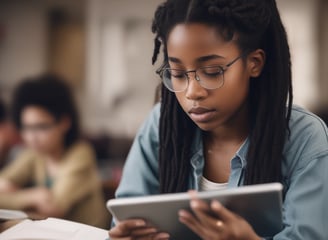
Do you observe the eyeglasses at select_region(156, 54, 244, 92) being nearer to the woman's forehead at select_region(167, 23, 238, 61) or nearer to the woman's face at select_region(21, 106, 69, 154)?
the woman's forehead at select_region(167, 23, 238, 61)

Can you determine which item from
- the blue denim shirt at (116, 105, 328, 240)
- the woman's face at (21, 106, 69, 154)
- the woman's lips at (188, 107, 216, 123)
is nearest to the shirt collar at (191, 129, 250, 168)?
the blue denim shirt at (116, 105, 328, 240)

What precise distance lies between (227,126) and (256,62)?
0.16 metres

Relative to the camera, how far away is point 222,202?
0.83 metres

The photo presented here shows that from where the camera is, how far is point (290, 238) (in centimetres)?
95

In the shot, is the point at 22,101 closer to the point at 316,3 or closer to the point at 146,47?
the point at 146,47

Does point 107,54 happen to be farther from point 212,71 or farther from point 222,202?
A: point 222,202

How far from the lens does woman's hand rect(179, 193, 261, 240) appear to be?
→ 32.0 inches

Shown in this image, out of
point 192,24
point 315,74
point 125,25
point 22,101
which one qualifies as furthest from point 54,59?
point 192,24

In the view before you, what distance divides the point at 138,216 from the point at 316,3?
4640 mm

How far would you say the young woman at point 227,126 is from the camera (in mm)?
954

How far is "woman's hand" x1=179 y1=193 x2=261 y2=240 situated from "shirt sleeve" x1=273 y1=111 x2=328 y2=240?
0.47 ft

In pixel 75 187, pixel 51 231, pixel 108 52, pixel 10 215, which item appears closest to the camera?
pixel 51 231

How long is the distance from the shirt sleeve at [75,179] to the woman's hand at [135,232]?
1259mm

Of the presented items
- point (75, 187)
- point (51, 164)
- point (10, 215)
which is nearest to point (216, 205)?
point (10, 215)
